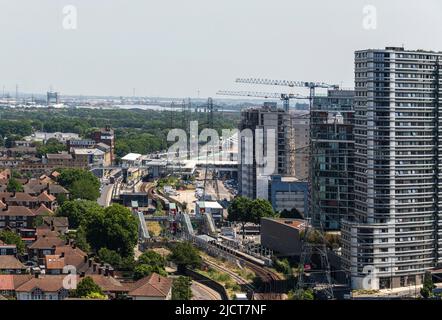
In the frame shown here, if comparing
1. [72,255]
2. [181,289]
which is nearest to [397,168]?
[181,289]

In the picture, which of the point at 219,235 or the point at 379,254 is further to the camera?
the point at 219,235

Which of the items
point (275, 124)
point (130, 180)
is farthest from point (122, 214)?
point (130, 180)

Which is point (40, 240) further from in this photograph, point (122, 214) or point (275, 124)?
point (275, 124)
